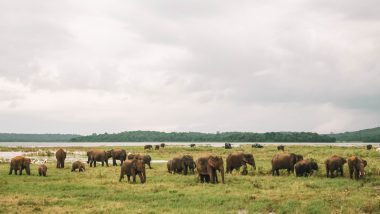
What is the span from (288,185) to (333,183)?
295cm

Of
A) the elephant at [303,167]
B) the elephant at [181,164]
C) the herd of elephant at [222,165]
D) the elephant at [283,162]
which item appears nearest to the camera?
the herd of elephant at [222,165]

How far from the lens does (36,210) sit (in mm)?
18562

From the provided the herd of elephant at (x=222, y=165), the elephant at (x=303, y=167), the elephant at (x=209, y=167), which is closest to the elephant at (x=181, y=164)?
the herd of elephant at (x=222, y=165)

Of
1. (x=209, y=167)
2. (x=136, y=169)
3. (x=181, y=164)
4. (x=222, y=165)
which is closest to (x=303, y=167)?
(x=222, y=165)

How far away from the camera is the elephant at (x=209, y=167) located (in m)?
27.0

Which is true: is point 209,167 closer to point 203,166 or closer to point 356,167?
point 203,166

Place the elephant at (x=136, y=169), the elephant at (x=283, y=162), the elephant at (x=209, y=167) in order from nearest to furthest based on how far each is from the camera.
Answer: the elephant at (x=209, y=167) < the elephant at (x=136, y=169) < the elephant at (x=283, y=162)

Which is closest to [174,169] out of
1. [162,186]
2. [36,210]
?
[162,186]

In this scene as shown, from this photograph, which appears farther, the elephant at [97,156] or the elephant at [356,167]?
the elephant at [97,156]

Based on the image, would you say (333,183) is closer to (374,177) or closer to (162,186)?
(374,177)

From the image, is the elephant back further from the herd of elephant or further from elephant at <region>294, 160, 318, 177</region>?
elephant at <region>294, 160, 318, 177</region>

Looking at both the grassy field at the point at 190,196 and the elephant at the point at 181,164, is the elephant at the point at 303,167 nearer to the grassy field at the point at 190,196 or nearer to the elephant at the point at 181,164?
the grassy field at the point at 190,196

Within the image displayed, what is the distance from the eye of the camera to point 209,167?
27047 millimetres

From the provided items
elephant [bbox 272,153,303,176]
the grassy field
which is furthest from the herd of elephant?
the grassy field
